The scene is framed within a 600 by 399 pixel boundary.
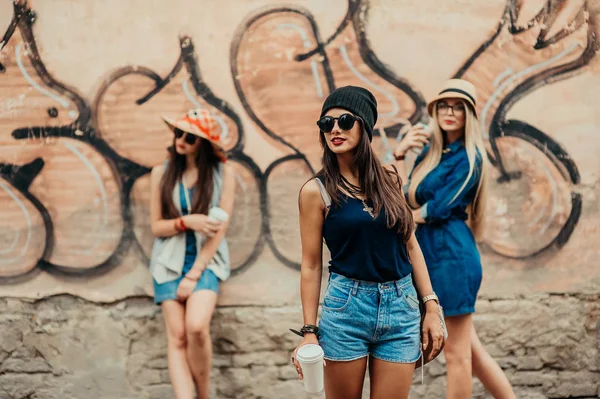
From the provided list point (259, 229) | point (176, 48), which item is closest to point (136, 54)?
point (176, 48)

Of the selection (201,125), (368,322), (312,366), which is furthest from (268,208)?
(312,366)

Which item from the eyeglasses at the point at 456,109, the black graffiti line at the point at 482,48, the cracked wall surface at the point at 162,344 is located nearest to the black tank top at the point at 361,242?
the eyeglasses at the point at 456,109

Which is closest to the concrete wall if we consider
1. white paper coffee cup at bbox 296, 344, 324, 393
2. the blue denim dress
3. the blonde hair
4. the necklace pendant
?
the blonde hair

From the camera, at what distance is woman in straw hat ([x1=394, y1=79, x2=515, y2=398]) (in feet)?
11.5

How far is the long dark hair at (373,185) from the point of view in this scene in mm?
2754

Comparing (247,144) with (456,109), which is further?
(247,144)

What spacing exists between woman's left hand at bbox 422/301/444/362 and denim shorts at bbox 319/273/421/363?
0.12 meters

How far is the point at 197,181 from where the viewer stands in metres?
4.05

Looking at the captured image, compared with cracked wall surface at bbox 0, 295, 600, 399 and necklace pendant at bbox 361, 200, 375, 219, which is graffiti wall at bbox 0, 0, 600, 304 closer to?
cracked wall surface at bbox 0, 295, 600, 399

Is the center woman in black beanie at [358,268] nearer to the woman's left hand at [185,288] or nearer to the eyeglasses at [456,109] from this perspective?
the eyeglasses at [456,109]

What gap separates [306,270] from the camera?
2.82 m

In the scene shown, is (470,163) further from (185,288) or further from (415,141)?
(185,288)

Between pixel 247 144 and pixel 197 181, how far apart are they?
0.52 m

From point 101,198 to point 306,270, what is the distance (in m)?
2.09
